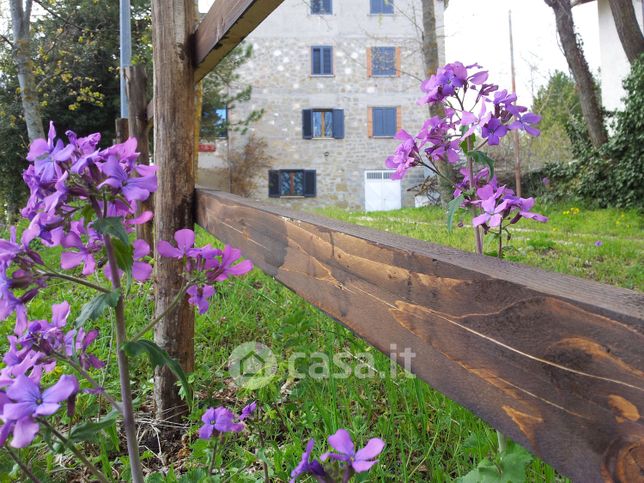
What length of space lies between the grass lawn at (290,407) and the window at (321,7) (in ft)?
71.8

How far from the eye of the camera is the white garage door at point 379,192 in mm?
23391

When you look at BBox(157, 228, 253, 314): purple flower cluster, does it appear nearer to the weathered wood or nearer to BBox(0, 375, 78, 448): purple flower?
the weathered wood

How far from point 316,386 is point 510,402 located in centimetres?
165

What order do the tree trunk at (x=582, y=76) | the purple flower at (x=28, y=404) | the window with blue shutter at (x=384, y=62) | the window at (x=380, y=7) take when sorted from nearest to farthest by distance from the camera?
the purple flower at (x=28, y=404) → the tree trunk at (x=582, y=76) → the window with blue shutter at (x=384, y=62) → the window at (x=380, y=7)

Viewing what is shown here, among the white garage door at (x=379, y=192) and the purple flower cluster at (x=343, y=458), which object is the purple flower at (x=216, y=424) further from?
the white garage door at (x=379, y=192)

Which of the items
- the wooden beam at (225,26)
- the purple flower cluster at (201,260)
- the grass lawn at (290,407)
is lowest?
the grass lawn at (290,407)

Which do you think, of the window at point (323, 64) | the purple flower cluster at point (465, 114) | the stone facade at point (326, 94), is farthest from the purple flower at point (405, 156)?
the window at point (323, 64)

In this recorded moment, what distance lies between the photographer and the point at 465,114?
5.24 ft

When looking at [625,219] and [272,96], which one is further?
[272,96]

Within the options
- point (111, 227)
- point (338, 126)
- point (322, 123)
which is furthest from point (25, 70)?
point (338, 126)

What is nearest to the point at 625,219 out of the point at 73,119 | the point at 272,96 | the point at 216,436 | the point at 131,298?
the point at 131,298

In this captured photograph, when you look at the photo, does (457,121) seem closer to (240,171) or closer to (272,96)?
(240,171)

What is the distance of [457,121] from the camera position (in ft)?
5.73

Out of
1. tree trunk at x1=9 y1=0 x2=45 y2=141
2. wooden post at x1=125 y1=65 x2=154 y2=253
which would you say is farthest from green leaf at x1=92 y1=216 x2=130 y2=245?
tree trunk at x1=9 y1=0 x2=45 y2=141
